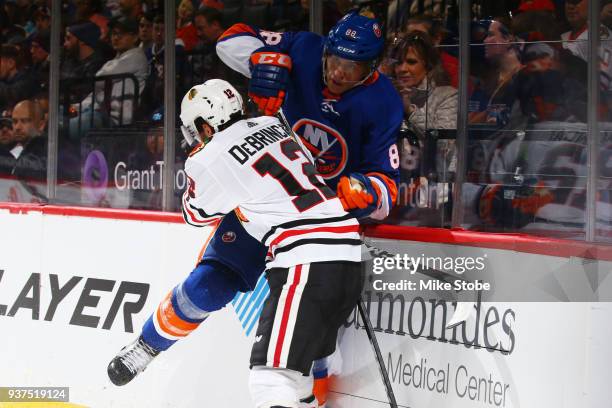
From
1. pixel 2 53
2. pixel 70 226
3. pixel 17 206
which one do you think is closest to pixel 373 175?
pixel 70 226

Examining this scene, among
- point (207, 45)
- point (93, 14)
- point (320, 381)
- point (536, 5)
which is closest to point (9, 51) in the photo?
point (93, 14)

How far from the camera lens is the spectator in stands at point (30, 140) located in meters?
4.68

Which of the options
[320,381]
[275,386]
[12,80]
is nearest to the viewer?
[275,386]

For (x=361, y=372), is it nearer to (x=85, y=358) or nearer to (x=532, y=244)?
(x=532, y=244)

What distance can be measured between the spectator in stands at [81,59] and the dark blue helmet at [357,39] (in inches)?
62.2

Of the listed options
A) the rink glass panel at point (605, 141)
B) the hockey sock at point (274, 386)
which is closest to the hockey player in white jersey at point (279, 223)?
the hockey sock at point (274, 386)

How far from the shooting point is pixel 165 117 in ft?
13.8

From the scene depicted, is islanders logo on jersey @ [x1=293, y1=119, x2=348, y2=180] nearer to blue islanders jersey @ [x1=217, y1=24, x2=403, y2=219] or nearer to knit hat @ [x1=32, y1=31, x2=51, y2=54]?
blue islanders jersey @ [x1=217, y1=24, x2=403, y2=219]

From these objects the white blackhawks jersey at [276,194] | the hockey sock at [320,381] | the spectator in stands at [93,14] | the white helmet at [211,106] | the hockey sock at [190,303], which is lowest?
the hockey sock at [320,381]

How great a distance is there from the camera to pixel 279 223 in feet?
10.1

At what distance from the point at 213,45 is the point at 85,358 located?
1362 mm

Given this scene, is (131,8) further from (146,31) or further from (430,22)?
(430,22)

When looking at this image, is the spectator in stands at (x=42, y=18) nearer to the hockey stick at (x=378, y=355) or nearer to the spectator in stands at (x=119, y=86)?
the spectator in stands at (x=119, y=86)

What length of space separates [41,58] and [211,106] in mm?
1851
